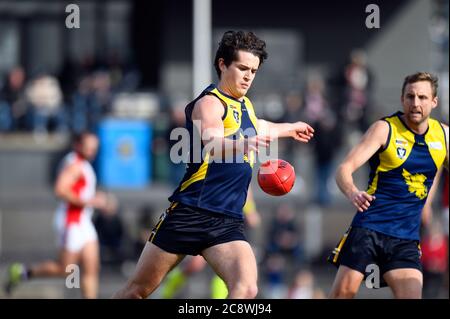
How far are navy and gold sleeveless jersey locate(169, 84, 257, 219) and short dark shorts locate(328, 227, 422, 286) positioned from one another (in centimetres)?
106

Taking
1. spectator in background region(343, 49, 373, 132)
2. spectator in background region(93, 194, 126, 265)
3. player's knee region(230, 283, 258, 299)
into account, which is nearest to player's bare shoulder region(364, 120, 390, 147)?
player's knee region(230, 283, 258, 299)

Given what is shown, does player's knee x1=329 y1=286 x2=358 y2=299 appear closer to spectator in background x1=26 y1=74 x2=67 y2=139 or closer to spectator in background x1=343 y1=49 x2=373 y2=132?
spectator in background x1=343 y1=49 x2=373 y2=132

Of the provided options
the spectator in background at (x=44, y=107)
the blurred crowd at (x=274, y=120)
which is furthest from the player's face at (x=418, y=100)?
the spectator in background at (x=44, y=107)

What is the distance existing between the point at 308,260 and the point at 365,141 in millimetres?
10384

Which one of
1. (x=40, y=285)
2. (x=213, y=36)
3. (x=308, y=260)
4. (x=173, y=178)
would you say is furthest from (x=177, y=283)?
(x=213, y=36)

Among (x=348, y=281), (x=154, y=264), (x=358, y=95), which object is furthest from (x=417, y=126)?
(x=358, y=95)

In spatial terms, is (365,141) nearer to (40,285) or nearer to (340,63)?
(40,285)

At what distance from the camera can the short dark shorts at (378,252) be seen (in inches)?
319

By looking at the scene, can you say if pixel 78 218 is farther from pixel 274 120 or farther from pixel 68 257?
pixel 274 120

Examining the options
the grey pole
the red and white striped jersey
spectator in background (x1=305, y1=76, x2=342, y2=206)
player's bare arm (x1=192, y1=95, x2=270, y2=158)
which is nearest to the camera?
player's bare arm (x1=192, y1=95, x2=270, y2=158)

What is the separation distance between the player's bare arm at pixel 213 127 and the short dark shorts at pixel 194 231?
502 mm

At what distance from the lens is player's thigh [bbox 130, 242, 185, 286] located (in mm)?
7605

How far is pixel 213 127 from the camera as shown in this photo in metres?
7.31
